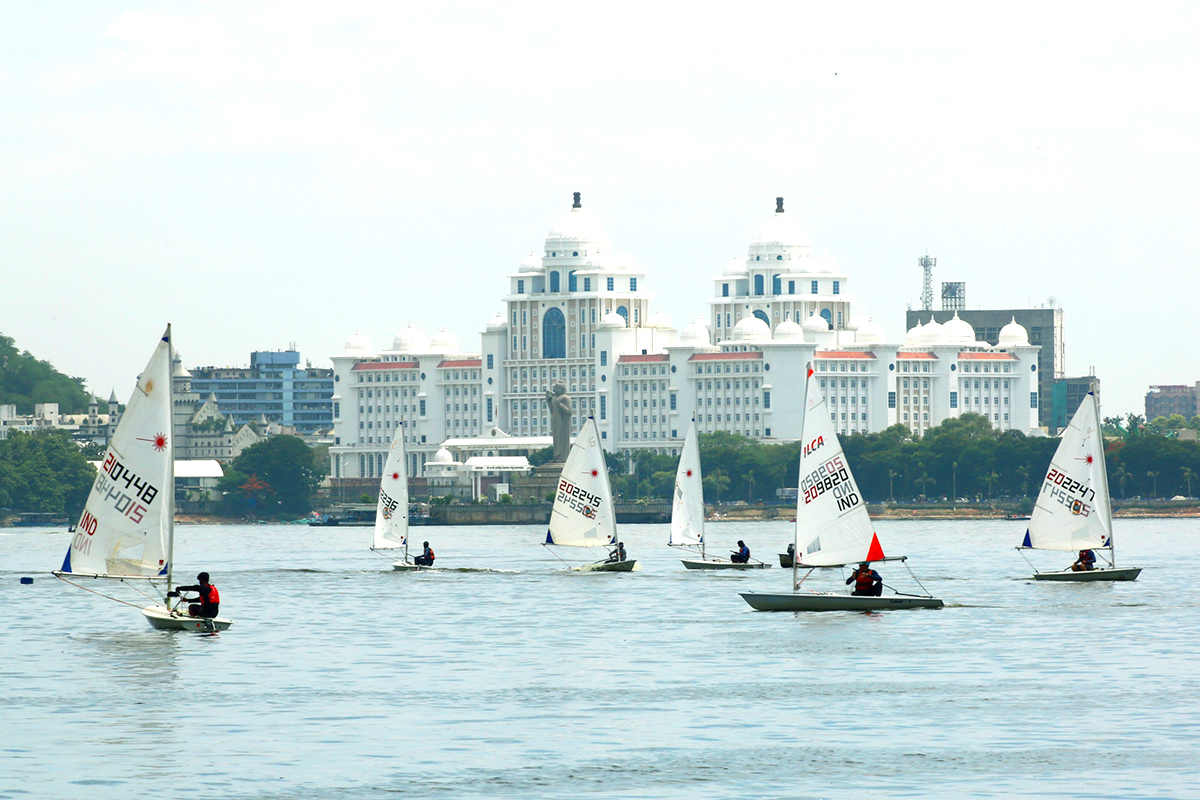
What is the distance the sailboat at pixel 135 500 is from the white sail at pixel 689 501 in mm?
43965

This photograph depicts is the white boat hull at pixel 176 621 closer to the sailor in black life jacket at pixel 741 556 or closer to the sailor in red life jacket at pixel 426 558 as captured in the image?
the sailor in red life jacket at pixel 426 558

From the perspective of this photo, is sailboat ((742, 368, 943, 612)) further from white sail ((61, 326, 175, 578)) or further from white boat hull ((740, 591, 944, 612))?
white sail ((61, 326, 175, 578))

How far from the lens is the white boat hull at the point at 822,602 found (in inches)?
2394

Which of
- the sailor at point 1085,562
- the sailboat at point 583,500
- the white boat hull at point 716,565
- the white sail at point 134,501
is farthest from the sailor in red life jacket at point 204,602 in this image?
the white boat hull at point 716,565

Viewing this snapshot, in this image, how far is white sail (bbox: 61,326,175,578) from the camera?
52.8 m

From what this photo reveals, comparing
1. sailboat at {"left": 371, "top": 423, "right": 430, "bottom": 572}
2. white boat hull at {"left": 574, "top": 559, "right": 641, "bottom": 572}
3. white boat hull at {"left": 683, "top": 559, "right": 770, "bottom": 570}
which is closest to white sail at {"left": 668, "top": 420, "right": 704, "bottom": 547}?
white boat hull at {"left": 683, "top": 559, "right": 770, "bottom": 570}

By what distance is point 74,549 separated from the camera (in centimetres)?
5325

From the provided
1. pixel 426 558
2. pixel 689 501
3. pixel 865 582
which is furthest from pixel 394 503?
pixel 865 582

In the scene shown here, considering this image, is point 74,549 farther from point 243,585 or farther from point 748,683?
point 243,585

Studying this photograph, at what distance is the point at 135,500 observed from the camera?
174 feet

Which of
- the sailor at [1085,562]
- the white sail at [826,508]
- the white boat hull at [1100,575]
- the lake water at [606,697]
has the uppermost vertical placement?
the white sail at [826,508]

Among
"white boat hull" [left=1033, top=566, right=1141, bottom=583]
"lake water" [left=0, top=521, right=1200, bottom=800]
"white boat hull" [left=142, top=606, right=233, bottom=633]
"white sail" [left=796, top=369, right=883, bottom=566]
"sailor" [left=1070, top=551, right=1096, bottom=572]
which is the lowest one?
"lake water" [left=0, top=521, right=1200, bottom=800]

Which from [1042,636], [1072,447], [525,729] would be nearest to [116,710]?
[525,729]

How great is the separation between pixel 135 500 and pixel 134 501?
32mm
